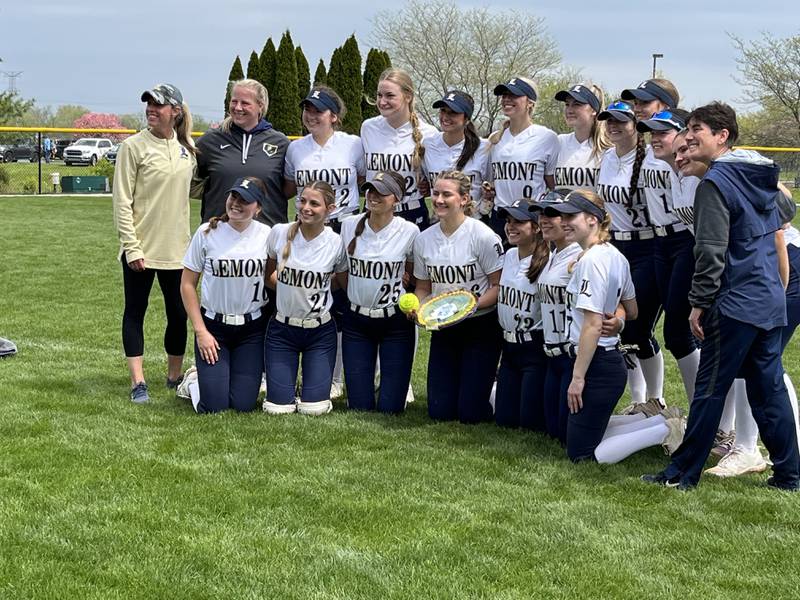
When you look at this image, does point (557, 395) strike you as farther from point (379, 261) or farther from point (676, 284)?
point (379, 261)

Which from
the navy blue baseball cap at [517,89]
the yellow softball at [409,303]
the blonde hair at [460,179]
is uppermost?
the navy blue baseball cap at [517,89]

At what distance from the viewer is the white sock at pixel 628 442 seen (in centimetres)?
Answer: 521

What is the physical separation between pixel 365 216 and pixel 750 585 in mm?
3365

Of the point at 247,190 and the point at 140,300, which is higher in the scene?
the point at 247,190

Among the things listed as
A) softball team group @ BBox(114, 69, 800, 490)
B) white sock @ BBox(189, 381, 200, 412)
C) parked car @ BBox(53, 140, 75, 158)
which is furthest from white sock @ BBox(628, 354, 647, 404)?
parked car @ BBox(53, 140, 75, 158)

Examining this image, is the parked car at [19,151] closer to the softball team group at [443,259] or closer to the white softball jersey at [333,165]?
the softball team group at [443,259]

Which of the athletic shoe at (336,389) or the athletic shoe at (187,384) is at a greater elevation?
the athletic shoe at (187,384)

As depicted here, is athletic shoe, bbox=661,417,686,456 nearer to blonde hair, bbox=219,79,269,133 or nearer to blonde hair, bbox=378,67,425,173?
blonde hair, bbox=378,67,425,173

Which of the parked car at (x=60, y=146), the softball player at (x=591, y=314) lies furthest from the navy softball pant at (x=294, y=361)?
the parked car at (x=60, y=146)

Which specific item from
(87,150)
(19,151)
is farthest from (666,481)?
(87,150)

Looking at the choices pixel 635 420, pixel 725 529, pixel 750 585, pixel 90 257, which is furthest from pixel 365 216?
pixel 90 257

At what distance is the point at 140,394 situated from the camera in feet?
20.9

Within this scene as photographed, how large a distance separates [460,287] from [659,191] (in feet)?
4.52

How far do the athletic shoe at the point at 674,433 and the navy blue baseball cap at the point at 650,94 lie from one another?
1892 millimetres
